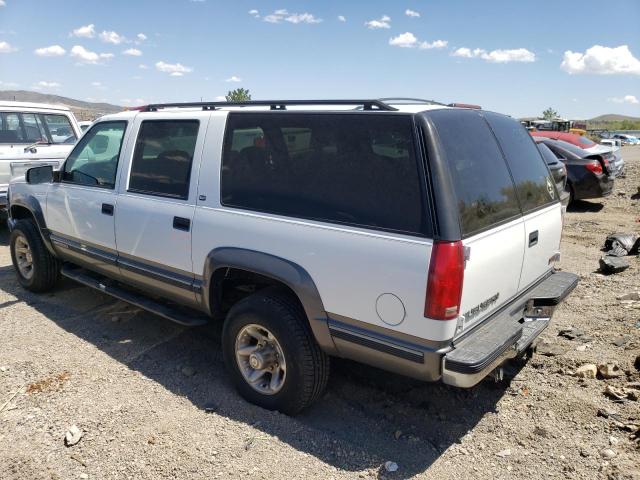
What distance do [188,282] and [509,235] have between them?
86.2 inches

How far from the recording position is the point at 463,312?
2.60m

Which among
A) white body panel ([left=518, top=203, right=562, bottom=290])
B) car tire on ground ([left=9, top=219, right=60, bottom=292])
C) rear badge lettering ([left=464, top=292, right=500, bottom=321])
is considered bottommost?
car tire on ground ([left=9, top=219, right=60, bottom=292])

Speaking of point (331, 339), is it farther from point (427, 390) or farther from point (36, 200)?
point (36, 200)

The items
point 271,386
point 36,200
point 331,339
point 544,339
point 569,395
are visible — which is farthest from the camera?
point 36,200

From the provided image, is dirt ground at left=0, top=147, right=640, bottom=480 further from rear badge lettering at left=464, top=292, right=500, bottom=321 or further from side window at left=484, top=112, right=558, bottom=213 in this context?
side window at left=484, top=112, right=558, bottom=213

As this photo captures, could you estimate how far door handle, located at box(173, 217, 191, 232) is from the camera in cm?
356

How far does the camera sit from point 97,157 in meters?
4.54

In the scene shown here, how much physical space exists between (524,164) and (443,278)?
1466mm

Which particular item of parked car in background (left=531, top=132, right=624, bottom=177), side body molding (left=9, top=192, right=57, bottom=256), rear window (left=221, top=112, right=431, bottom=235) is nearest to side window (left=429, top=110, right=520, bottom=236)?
rear window (left=221, top=112, right=431, bottom=235)

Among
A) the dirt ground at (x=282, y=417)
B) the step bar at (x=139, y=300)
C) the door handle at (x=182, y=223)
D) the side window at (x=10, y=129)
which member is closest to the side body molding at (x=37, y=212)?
the step bar at (x=139, y=300)

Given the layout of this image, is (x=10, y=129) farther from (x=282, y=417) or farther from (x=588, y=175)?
(x=588, y=175)

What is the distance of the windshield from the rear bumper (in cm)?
790

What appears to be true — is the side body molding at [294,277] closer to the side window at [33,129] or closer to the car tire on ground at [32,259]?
the car tire on ground at [32,259]

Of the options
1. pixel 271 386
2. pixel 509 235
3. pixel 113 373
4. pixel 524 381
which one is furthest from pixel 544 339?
pixel 113 373
